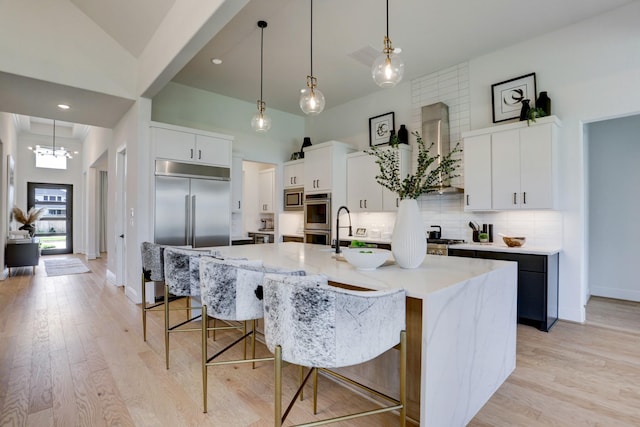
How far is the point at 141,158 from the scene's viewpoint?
13.6ft

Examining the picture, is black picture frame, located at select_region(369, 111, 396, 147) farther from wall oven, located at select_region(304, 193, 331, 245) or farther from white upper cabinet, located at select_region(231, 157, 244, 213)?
white upper cabinet, located at select_region(231, 157, 244, 213)

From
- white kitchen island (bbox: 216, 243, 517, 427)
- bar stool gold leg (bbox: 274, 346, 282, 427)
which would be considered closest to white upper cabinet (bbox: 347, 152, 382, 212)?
white kitchen island (bbox: 216, 243, 517, 427)

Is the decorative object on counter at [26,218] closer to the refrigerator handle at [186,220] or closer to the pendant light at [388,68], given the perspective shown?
the refrigerator handle at [186,220]

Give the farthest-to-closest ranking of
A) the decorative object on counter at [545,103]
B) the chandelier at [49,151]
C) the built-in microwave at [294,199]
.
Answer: the chandelier at [49,151]
the built-in microwave at [294,199]
the decorative object on counter at [545,103]

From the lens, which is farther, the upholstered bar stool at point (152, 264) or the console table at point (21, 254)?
the console table at point (21, 254)

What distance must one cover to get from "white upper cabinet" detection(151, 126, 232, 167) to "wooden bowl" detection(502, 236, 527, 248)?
3840 millimetres

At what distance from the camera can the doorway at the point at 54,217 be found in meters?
9.20

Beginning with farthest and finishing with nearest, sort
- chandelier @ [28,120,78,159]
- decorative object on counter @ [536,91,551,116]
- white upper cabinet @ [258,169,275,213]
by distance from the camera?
chandelier @ [28,120,78,159] < white upper cabinet @ [258,169,275,213] < decorative object on counter @ [536,91,551,116]

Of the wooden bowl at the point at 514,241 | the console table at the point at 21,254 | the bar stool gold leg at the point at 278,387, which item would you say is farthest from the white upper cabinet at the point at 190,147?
the console table at the point at 21,254

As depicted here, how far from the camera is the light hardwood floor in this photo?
1.86 metres

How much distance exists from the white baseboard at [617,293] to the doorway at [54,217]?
12.4 m

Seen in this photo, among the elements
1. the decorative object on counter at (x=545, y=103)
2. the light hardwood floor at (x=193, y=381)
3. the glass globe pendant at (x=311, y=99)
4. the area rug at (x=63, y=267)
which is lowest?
the light hardwood floor at (x=193, y=381)

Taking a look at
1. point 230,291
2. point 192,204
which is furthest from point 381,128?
point 230,291

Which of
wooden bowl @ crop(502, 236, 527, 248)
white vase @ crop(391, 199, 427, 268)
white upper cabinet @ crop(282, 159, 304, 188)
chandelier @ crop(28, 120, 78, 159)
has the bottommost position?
wooden bowl @ crop(502, 236, 527, 248)
